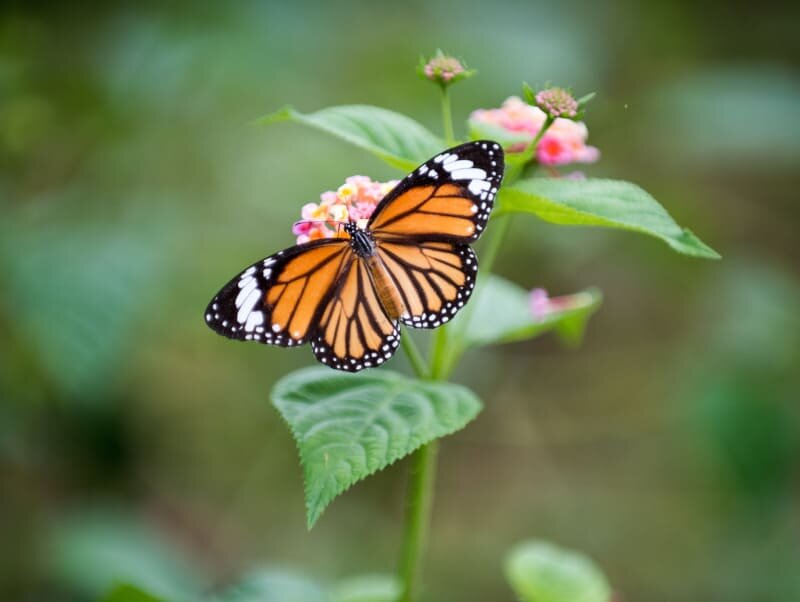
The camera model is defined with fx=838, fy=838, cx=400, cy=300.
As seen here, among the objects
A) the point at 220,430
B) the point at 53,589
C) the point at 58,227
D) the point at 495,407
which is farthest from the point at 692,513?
the point at 58,227

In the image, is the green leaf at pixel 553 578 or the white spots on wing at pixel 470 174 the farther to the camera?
the green leaf at pixel 553 578

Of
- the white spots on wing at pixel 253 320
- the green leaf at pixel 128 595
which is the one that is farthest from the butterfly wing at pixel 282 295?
the green leaf at pixel 128 595

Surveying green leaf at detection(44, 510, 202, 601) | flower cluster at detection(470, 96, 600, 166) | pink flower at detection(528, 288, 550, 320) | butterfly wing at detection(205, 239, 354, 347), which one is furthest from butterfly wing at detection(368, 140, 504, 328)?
green leaf at detection(44, 510, 202, 601)

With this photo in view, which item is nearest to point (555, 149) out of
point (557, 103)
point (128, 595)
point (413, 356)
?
point (557, 103)

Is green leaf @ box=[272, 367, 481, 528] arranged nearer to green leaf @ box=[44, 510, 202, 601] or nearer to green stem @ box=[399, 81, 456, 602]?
green stem @ box=[399, 81, 456, 602]

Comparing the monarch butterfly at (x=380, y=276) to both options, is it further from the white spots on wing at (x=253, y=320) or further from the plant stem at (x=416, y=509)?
the plant stem at (x=416, y=509)
